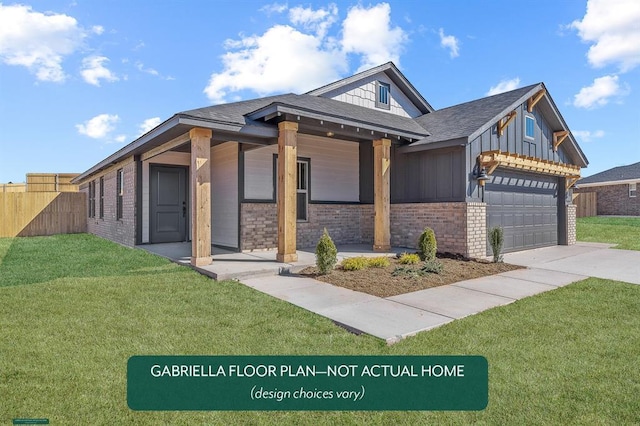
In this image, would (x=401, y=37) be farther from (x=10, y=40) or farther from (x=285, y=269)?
(x=10, y=40)

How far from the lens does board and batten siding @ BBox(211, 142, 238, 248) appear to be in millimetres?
9984

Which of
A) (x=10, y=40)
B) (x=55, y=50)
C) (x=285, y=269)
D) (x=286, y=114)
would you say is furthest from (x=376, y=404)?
(x=55, y=50)

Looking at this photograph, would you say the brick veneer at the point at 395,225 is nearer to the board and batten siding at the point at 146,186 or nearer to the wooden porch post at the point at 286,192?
the wooden porch post at the point at 286,192

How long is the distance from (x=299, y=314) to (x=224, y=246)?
21.1ft

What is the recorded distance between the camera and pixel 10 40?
255 inches

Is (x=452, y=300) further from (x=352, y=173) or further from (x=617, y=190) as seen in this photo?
(x=617, y=190)

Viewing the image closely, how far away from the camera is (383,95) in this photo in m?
13.5

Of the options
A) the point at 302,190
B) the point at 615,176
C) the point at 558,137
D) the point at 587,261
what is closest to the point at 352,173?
the point at 302,190

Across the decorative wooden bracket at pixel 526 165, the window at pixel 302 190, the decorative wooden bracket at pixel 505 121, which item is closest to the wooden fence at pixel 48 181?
the window at pixel 302 190

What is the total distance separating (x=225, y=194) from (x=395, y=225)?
532 centimetres

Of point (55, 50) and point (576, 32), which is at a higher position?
point (576, 32)

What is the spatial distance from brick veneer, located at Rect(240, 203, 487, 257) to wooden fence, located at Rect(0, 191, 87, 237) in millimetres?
13529

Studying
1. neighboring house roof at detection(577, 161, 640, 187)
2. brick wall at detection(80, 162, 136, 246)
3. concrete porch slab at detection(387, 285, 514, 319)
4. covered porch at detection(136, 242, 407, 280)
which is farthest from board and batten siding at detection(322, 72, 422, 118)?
neighboring house roof at detection(577, 161, 640, 187)

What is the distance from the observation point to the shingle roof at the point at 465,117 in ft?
32.4
